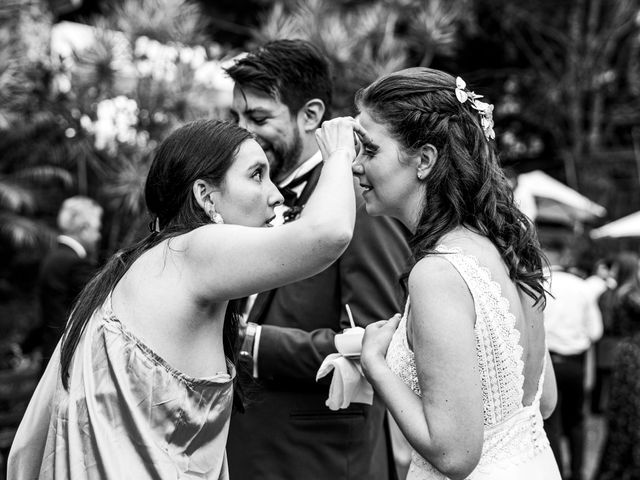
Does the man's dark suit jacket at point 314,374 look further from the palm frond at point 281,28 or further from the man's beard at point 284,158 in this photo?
the palm frond at point 281,28

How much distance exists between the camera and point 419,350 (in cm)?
202

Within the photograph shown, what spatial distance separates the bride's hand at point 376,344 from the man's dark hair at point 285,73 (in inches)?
48.4

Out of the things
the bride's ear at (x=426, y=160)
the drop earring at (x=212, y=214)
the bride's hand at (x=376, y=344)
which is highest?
the bride's ear at (x=426, y=160)

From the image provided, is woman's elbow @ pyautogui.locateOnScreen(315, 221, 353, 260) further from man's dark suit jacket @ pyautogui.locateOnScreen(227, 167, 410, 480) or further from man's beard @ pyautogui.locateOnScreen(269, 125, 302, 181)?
man's beard @ pyautogui.locateOnScreen(269, 125, 302, 181)

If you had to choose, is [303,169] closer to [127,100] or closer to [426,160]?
[426,160]

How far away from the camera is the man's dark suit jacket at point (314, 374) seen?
2811mm

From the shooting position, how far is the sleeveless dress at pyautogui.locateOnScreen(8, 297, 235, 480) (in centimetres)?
193

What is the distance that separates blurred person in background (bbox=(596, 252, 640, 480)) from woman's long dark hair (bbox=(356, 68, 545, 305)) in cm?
456

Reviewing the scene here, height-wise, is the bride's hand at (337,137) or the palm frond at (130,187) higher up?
the bride's hand at (337,137)

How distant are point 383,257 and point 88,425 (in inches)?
50.1

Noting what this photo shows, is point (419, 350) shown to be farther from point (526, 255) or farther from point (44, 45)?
point (44, 45)

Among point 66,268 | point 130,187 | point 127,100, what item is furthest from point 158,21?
point 66,268

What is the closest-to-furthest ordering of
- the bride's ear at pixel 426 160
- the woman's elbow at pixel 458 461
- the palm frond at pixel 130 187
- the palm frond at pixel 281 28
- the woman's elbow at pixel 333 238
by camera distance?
the woman's elbow at pixel 333 238, the woman's elbow at pixel 458 461, the bride's ear at pixel 426 160, the palm frond at pixel 130 187, the palm frond at pixel 281 28

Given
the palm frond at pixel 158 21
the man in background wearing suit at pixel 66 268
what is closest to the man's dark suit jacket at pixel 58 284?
the man in background wearing suit at pixel 66 268
